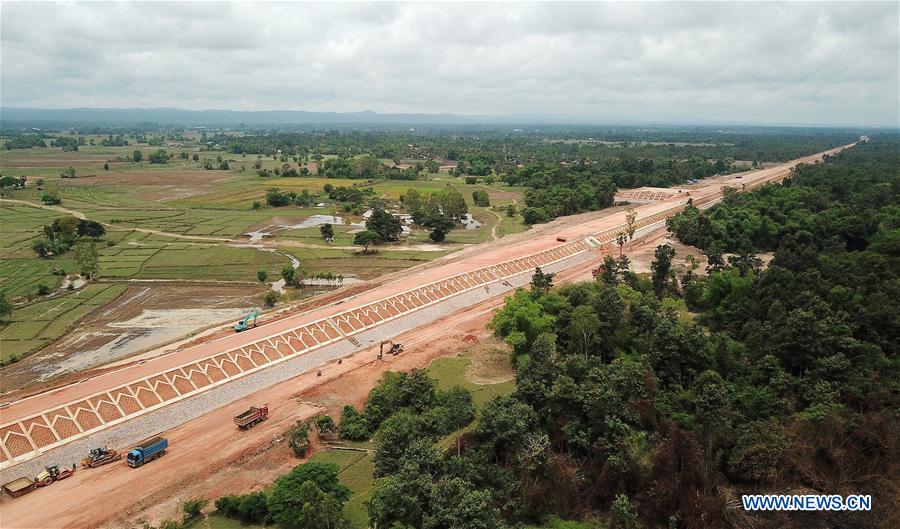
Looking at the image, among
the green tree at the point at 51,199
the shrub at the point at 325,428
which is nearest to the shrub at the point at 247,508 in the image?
the shrub at the point at 325,428

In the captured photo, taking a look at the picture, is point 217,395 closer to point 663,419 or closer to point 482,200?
point 663,419

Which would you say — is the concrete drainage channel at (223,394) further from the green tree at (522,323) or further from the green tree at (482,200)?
the green tree at (482,200)

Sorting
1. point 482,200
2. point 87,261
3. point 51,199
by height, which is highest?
point 51,199

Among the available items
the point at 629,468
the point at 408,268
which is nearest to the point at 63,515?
the point at 629,468

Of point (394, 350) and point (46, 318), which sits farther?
point (46, 318)

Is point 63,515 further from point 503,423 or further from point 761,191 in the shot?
point 761,191

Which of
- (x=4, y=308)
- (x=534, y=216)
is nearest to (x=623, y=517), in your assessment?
(x=4, y=308)

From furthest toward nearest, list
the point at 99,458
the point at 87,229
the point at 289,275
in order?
the point at 87,229 < the point at 289,275 < the point at 99,458
